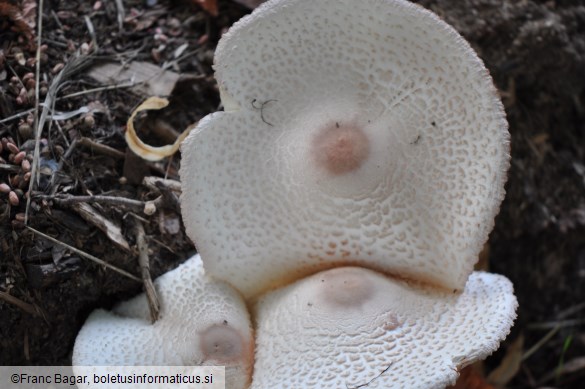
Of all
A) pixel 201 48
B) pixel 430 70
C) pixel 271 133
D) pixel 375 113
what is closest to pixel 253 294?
pixel 271 133

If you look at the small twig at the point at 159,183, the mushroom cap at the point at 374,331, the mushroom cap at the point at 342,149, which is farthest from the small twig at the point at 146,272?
the mushroom cap at the point at 374,331

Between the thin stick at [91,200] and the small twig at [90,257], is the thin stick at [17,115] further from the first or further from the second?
the small twig at [90,257]

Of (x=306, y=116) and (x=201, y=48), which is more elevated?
(x=306, y=116)

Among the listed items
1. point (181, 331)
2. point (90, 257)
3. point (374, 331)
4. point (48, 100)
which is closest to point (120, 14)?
point (48, 100)

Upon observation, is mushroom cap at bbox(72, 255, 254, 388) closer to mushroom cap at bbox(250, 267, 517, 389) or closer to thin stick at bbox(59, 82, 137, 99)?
mushroom cap at bbox(250, 267, 517, 389)

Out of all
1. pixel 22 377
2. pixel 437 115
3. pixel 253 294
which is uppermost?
pixel 437 115

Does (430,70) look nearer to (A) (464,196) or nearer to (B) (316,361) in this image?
(A) (464,196)

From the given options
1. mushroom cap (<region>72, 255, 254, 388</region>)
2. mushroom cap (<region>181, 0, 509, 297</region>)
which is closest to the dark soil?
mushroom cap (<region>72, 255, 254, 388</region>)
